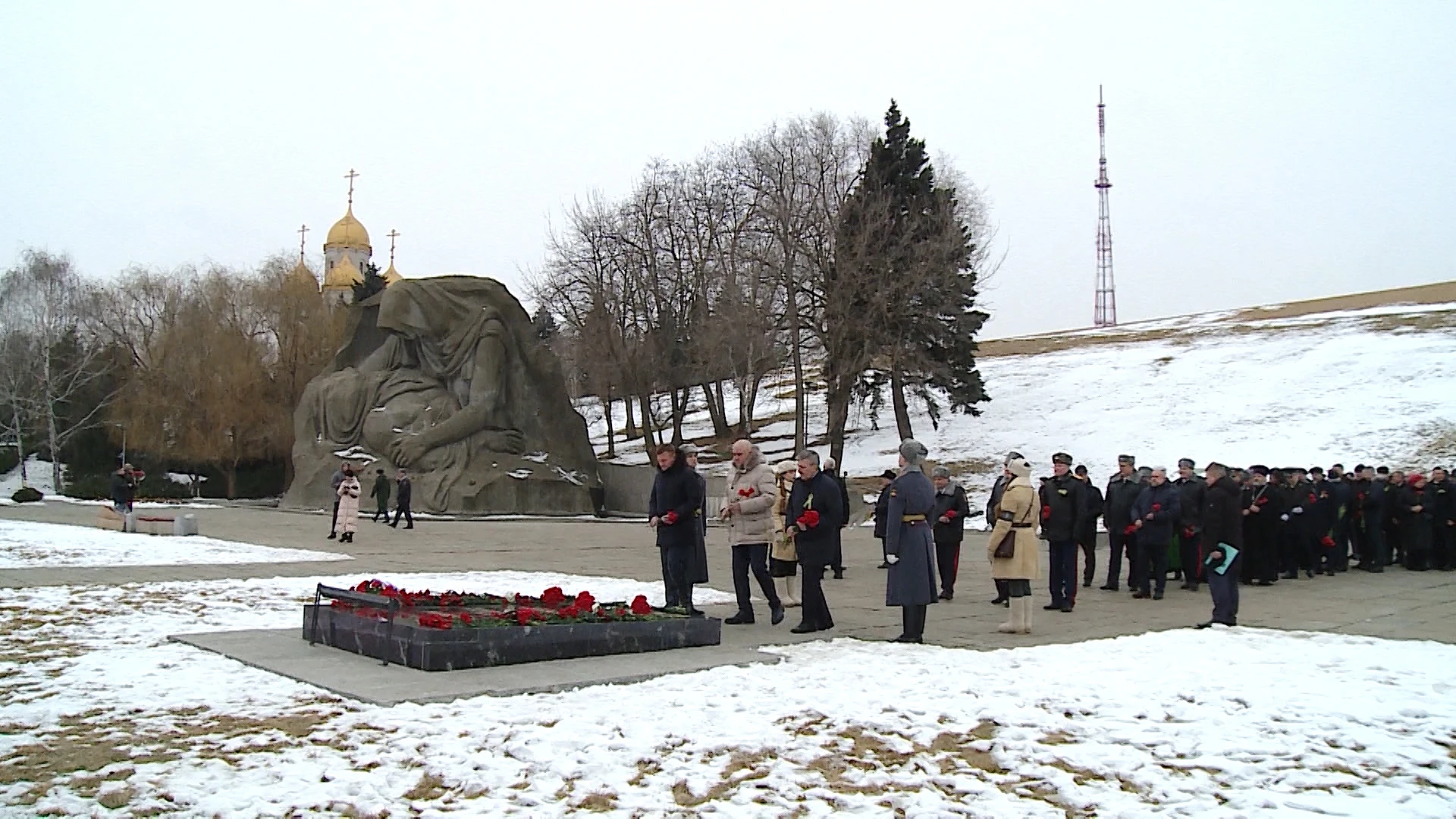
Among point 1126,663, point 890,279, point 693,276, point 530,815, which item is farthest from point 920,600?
point 693,276

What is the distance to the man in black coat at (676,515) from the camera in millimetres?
10625

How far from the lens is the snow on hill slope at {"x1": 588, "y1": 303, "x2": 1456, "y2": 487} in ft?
113

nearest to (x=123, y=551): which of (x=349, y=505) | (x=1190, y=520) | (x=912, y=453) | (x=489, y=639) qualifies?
(x=349, y=505)

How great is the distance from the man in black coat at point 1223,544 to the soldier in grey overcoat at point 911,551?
2674 millimetres

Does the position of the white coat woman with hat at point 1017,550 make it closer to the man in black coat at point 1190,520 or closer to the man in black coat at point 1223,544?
the man in black coat at point 1223,544

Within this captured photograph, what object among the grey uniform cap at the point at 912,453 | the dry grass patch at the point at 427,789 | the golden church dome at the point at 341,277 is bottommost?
the dry grass patch at the point at 427,789

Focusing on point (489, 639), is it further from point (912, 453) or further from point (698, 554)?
point (912, 453)

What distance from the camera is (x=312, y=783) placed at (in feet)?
17.4

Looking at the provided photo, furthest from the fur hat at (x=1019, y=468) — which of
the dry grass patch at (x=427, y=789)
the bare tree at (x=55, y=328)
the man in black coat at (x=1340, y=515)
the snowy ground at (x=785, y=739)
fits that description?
the bare tree at (x=55, y=328)

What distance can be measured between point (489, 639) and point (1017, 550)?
4.95m

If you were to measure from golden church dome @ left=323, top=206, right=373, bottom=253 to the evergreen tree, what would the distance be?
4606 centimetres

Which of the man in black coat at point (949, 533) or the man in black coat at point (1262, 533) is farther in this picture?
the man in black coat at point (1262, 533)

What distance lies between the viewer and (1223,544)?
10578 mm

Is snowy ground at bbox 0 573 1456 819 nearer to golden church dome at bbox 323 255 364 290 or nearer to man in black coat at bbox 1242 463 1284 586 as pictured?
man in black coat at bbox 1242 463 1284 586
